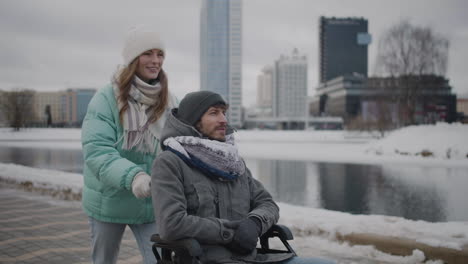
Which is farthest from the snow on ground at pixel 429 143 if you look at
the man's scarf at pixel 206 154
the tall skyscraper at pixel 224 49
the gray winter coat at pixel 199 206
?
the tall skyscraper at pixel 224 49

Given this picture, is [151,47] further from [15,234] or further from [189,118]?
[15,234]

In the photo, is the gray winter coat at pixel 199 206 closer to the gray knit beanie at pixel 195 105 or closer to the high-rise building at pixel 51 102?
the gray knit beanie at pixel 195 105

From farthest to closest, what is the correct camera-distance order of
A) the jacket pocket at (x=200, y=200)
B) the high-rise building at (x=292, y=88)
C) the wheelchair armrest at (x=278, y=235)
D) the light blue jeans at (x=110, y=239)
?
the high-rise building at (x=292, y=88) → the light blue jeans at (x=110, y=239) → the wheelchair armrest at (x=278, y=235) → the jacket pocket at (x=200, y=200)

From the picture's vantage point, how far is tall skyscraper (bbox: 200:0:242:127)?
6880 inches

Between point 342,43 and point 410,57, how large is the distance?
168675 millimetres

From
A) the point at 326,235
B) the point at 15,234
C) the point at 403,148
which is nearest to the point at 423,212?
the point at 326,235

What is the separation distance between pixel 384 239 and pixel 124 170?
12.0 feet

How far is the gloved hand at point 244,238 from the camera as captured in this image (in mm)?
2301

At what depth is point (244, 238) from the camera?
2301 mm

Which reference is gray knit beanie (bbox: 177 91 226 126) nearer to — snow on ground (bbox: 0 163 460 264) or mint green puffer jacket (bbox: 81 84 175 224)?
mint green puffer jacket (bbox: 81 84 175 224)

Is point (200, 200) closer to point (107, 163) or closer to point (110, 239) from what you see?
point (107, 163)

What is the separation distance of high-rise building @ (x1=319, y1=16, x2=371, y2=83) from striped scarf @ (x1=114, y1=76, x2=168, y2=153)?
661 ft

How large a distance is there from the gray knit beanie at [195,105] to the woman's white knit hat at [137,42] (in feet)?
1.61

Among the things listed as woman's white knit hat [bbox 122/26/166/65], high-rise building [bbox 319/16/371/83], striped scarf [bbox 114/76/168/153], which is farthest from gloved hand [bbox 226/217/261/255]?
high-rise building [bbox 319/16/371/83]
